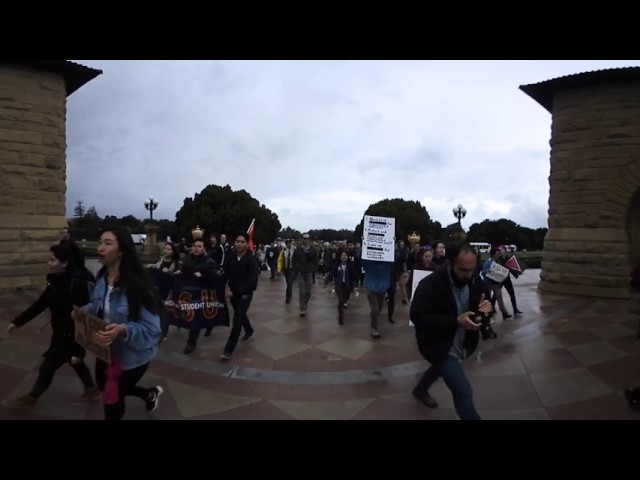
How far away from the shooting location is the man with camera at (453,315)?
9.67 feet

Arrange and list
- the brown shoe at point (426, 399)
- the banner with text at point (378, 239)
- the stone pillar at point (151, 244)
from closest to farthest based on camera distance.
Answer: the brown shoe at point (426, 399) → the banner with text at point (378, 239) → the stone pillar at point (151, 244)

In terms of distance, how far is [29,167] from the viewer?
1051 cm

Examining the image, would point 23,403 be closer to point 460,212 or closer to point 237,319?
point 237,319

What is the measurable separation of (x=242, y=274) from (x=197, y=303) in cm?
104

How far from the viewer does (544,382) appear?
453 centimetres

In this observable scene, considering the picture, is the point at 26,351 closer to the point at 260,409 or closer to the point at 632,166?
the point at 260,409

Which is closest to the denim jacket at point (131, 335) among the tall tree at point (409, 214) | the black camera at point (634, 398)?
the black camera at point (634, 398)

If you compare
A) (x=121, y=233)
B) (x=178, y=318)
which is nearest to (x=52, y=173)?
(x=178, y=318)

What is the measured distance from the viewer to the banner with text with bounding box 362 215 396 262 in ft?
23.5

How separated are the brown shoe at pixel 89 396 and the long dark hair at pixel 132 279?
192 cm

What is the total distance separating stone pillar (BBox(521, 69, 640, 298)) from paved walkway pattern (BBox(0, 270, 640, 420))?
4.24 metres

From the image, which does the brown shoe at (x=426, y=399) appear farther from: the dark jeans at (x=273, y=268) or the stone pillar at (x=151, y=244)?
the stone pillar at (x=151, y=244)
